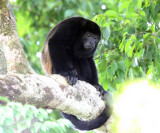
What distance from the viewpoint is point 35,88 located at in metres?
2.14

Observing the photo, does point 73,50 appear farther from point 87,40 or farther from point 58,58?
point 58,58

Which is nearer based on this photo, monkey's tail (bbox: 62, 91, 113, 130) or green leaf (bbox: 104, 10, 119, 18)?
monkey's tail (bbox: 62, 91, 113, 130)

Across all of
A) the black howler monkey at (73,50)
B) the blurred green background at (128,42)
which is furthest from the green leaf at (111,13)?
the black howler monkey at (73,50)

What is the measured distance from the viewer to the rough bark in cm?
203

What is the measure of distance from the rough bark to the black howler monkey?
0.37 metres

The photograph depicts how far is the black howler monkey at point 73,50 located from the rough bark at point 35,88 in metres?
0.37

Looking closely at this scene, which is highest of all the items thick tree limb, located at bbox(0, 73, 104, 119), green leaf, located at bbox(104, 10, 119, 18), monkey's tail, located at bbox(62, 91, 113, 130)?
green leaf, located at bbox(104, 10, 119, 18)

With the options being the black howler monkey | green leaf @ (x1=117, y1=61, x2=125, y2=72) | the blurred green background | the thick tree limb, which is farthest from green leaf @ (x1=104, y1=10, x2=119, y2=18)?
the thick tree limb

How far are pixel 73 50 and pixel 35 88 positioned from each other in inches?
65.8

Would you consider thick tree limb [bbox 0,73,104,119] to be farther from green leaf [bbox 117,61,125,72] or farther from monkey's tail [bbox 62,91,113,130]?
green leaf [bbox 117,61,125,72]

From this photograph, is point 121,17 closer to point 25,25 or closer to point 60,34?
point 60,34

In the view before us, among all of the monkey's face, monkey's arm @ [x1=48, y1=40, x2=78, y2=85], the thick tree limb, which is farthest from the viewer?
the monkey's face

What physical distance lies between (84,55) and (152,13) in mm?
1134

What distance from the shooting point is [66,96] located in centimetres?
242
